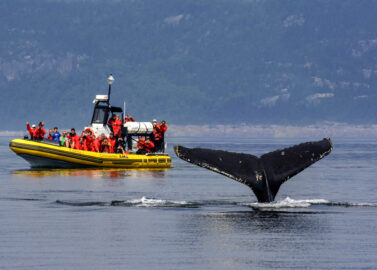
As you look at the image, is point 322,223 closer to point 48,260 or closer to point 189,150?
point 189,150

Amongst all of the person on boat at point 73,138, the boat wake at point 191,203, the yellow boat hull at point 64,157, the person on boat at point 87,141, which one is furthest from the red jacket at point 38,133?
the boat wake at point 191,203

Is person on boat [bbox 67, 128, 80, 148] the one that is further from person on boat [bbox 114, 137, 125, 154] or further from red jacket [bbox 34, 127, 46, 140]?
person on boat [bbox 114, 137, 125, 154]

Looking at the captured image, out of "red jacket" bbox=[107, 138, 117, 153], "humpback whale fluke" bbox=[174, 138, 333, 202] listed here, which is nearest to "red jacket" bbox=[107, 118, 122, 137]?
"red jacket" bbox=[107, 138, 117, 153]

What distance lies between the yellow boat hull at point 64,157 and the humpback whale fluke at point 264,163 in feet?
90.6

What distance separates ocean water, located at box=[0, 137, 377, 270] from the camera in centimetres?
1881

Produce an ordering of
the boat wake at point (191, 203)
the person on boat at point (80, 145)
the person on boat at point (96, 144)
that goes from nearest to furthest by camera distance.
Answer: the boat wake at point (191, 203), the person on boat at point (80, 145), the person on boat at point (96, 144)

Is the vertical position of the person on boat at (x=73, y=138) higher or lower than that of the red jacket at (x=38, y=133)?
lower

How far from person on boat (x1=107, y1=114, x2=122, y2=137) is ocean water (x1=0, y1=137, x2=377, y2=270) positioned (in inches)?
641

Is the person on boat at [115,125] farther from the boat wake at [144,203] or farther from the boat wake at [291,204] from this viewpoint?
the boat wake at [291,204]

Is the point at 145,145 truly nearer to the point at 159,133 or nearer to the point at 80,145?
the point at 159,133

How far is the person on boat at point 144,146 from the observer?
5419 cm

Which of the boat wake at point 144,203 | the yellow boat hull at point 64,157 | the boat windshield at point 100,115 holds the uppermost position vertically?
the boat windshield at point 100,115

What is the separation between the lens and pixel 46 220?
25312mm

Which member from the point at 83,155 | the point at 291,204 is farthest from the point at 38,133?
→ the point at 291,204
